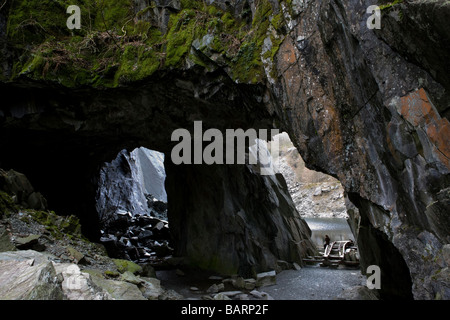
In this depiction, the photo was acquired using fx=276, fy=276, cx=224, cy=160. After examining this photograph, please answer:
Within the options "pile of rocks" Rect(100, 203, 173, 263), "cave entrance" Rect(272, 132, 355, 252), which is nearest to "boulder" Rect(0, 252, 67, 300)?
"pile of rocks" Rect(100, 203, 173, 263)

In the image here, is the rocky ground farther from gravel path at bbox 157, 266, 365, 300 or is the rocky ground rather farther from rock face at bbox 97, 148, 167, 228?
rock face at bbox 97, 148, 167, 228

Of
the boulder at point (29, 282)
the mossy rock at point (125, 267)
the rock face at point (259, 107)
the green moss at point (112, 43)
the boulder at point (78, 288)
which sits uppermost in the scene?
the green moss at point (112, 43)

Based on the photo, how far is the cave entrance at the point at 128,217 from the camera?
65.8 feet

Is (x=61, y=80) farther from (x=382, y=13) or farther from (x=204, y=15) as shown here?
(x=382, y=13)

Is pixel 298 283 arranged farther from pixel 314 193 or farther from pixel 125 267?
pixel 314 193

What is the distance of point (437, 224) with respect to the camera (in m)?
4.37

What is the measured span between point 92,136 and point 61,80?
4.29 meters

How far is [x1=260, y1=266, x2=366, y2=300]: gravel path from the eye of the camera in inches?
425

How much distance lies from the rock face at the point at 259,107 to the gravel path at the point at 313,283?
5.14 feet

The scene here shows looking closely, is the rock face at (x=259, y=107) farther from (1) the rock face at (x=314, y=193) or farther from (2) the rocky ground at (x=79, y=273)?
(1) the rock face at (x=314, y=193)

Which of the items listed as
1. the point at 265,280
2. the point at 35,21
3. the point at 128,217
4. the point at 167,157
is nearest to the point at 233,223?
the point at 265,280

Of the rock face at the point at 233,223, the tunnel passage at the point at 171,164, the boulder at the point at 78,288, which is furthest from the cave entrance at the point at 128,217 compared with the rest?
the boulder at the point at 78,288

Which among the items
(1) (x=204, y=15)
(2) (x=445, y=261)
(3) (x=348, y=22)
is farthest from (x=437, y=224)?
(1) (x=204, y=15)

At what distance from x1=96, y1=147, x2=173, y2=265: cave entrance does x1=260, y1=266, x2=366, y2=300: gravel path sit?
8852 millimetres
